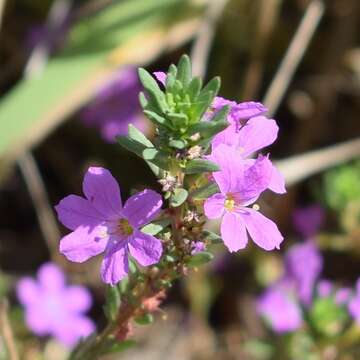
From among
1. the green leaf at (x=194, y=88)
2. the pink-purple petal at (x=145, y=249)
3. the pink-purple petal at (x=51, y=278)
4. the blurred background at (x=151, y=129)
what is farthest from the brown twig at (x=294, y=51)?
the pink-purple petal at (x=145, y=249)

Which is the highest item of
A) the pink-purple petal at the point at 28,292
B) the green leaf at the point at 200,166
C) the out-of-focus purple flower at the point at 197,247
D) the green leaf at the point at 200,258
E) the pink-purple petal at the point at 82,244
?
the green leaf at the point at 200,166

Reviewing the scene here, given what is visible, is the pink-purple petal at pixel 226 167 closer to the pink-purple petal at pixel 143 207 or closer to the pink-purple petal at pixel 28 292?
the pink-purple petal at pixel 143 207

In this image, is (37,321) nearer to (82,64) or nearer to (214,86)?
(82,64)

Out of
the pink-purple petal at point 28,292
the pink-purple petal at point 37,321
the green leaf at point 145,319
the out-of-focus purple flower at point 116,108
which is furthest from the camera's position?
the out-of-focus purple flower at point 116,108

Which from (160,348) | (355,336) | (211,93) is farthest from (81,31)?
(211,93)

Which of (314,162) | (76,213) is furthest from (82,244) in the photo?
(314,162)

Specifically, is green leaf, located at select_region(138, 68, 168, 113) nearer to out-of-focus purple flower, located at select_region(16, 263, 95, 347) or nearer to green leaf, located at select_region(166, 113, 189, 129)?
green leaf, located at select_region(166, 113, 189, 129)

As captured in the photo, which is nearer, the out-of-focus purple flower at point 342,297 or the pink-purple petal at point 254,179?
Result: the pink-purple petal at point 254,179
